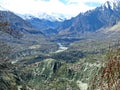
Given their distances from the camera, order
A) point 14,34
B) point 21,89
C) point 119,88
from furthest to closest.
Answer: point 21,89 → point 14,34 → point 119,88

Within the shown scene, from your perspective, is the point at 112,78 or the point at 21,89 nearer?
the point at 112,78

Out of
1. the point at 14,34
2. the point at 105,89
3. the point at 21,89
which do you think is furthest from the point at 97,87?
the point at 21,89

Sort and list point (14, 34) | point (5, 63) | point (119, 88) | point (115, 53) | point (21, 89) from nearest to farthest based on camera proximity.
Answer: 1. point (119, 88)
2. point (115, 53)
3. point (14, 34)
4. point (5, 63)
5. point (21, 89)

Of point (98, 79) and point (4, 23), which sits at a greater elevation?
point (4, 23)

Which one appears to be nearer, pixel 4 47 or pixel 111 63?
pixel 111 63

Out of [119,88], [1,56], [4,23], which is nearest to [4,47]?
[1,56]

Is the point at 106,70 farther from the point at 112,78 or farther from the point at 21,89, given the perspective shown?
the point at 21,89

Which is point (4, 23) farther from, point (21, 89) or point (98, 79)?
point (21, 89)

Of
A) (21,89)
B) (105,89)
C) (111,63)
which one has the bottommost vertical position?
(21,89)

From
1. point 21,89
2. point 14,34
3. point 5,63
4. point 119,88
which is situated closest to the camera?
point 119,88
